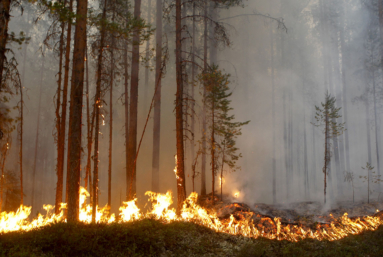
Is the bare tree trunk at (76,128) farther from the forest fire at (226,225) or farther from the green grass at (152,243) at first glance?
the green grass at (152,243)

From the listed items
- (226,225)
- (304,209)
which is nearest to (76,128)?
(226,225)

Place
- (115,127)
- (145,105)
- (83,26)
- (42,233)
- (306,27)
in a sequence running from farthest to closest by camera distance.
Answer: (115,127)
(306,27)
(145,105)
(83,26)
(42,233)

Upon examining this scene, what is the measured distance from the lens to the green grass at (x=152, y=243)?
4820 millimetres

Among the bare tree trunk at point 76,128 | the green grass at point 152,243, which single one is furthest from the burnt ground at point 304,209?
the bare tree trunk at point 76,128

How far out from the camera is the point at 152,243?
563cm

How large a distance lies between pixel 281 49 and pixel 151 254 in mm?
34239

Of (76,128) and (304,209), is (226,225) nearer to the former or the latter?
(76,128)

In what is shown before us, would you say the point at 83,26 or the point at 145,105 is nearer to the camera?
the point at 83,26

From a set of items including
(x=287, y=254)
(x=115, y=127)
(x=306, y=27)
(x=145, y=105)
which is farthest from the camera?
(x=115, y=127)

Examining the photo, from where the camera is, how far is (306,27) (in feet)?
112

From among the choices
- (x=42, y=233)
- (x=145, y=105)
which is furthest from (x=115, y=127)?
(x=42, y=233)

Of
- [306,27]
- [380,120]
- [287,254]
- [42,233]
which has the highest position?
[306,27]

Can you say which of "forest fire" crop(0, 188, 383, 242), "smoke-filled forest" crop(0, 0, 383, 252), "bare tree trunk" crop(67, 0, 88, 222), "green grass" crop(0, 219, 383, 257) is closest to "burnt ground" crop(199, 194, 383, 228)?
"smoke-filled forest" crop(0, 0, 383, 252)

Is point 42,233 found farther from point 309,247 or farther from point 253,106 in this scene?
point 253,106
